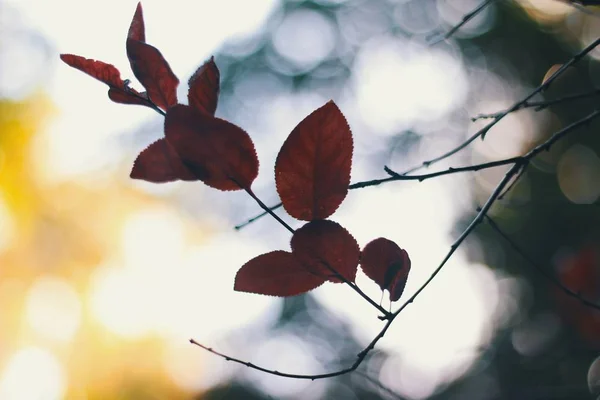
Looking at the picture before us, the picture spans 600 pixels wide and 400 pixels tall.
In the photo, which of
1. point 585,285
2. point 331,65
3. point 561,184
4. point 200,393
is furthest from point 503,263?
point 200,393

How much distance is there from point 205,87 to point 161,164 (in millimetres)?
78

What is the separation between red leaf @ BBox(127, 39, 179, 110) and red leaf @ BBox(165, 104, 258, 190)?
62 mm

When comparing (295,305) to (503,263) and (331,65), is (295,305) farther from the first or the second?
(331,65)

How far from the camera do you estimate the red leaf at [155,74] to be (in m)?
0.44

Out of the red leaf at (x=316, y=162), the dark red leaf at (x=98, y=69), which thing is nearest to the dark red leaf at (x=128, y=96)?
the dark red leaf at (x=98, y=69)

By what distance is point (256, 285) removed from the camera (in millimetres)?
453

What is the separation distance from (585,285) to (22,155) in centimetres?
683

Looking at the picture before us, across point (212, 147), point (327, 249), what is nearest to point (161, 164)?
point (212, 147)

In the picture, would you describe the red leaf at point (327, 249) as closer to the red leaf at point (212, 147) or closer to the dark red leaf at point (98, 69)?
the red leaf at point (212, 147)

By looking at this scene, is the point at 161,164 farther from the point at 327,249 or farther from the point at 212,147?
the point at 327,249

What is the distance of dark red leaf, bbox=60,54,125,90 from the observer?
448mm

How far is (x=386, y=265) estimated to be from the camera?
48 cm

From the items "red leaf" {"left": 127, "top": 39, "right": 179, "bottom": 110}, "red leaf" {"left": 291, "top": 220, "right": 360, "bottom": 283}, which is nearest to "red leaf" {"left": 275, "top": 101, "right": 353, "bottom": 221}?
"red leaf" {"left": 291, "top": 220, "right": 360, "bottom": 283}

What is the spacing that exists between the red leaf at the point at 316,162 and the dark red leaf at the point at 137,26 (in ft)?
0.58
